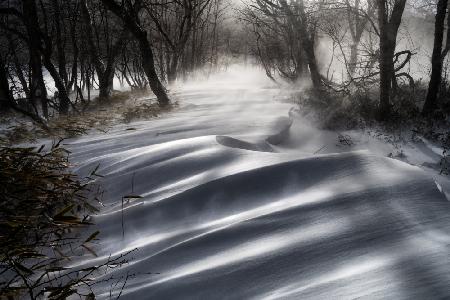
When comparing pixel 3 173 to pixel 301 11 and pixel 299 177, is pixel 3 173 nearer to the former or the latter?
pixel 299 177

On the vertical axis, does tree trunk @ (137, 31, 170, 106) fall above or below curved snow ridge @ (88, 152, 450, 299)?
above

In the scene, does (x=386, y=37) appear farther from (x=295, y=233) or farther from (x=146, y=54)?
(x=295, y=233)

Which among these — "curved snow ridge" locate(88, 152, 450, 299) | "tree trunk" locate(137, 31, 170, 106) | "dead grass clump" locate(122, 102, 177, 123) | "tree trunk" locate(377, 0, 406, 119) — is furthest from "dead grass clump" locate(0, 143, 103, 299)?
"tree trunk" locate(377, 0, 406, 119)

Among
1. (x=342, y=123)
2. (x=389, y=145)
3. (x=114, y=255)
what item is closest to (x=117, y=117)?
(x=342, y=123)

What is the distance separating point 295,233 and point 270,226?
0.50 ft

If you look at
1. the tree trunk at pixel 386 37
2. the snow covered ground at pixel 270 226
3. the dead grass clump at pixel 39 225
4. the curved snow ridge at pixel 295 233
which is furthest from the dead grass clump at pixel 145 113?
the curved snow ridge at pixel 295 233

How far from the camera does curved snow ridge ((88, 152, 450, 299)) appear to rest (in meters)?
1.60

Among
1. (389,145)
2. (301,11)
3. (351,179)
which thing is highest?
(301,11)

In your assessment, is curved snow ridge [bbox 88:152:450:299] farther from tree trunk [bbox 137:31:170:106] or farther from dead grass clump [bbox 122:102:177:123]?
tree trunk [bbox 137:31:170:106]

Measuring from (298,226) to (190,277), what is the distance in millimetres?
614

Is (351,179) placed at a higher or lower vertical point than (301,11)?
lower

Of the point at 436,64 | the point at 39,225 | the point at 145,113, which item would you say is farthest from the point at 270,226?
the point at 436,64

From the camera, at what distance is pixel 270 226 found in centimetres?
203

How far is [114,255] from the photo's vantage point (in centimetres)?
210
